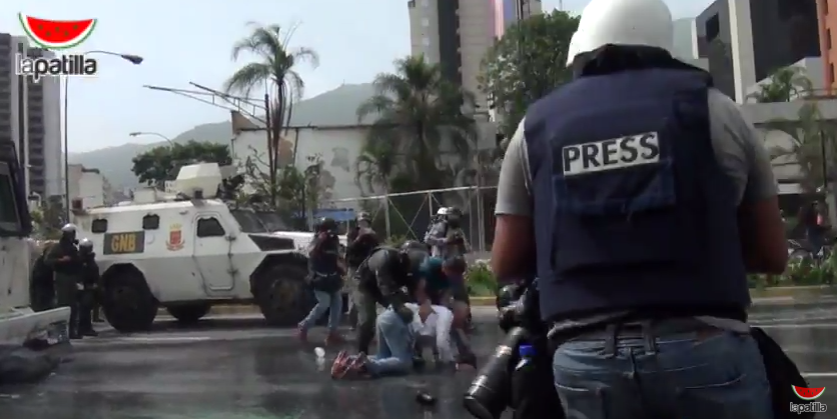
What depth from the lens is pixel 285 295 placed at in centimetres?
1446

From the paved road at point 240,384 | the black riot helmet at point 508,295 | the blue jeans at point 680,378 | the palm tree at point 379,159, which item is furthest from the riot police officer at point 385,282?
the palm tree at point 379,159

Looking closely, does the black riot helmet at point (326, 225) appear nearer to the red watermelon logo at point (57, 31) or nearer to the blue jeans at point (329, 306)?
the blue jeans at point (329, 306)

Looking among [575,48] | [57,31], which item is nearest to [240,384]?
[575,48]

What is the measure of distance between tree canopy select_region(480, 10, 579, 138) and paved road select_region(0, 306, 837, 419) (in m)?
29.8

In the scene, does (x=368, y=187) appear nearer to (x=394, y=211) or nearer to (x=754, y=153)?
(x=394, y=211)

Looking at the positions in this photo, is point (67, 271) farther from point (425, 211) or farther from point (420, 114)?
point (420, 114)

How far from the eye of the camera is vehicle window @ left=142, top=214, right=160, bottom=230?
15.4 m

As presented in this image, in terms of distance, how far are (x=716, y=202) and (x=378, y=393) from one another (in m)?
5.99

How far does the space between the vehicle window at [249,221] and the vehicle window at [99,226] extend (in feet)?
6.98

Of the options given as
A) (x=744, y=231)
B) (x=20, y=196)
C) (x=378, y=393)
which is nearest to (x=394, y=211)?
(x=20, y=196)

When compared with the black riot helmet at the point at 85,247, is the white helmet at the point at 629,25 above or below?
above

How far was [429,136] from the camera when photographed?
40219 mm

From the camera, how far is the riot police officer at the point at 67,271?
1394 centimetres

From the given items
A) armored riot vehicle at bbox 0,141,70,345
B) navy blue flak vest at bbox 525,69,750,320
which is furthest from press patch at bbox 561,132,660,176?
armored riot vehicle at bbox 0,141,70,345
